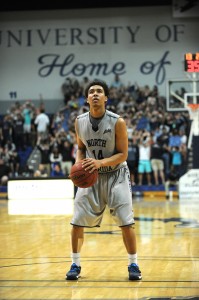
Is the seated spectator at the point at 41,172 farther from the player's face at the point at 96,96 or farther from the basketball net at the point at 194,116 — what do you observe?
the player's face at the point at 96,96

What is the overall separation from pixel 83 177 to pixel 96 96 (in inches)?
35.1

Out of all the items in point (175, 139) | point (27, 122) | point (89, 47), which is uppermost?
point (89, 47)

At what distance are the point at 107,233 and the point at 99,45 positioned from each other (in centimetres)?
2023

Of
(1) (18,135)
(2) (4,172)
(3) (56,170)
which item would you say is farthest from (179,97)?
(1) (18,135)

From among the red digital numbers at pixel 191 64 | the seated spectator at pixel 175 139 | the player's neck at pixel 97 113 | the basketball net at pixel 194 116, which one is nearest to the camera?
the player's neck at pixel 97 113

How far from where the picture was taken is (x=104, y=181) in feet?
21.9

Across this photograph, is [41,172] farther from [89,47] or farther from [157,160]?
[89,47]

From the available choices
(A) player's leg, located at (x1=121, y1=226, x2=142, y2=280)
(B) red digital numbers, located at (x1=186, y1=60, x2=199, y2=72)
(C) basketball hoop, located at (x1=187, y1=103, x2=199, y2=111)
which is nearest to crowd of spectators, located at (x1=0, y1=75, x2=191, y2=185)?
(C) basketball hoop, located at (x1=187, y1=103, x2=199, y2=111)

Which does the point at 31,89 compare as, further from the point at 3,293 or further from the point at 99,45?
the point at 3,293

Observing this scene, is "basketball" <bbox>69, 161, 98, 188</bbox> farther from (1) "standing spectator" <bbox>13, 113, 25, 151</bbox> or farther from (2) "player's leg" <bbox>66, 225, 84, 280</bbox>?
(1) "standing spectator" <bbox>13, 113, 25, 151</bbox>

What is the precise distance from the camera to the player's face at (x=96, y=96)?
660 cm

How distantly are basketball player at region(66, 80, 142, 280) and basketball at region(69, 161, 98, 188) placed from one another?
0.25 meters

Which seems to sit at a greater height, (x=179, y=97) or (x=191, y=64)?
(x=191, y=64)

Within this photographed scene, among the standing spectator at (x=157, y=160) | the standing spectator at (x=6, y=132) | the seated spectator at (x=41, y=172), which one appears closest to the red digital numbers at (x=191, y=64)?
the standing spectator at (x=157, y=160)
